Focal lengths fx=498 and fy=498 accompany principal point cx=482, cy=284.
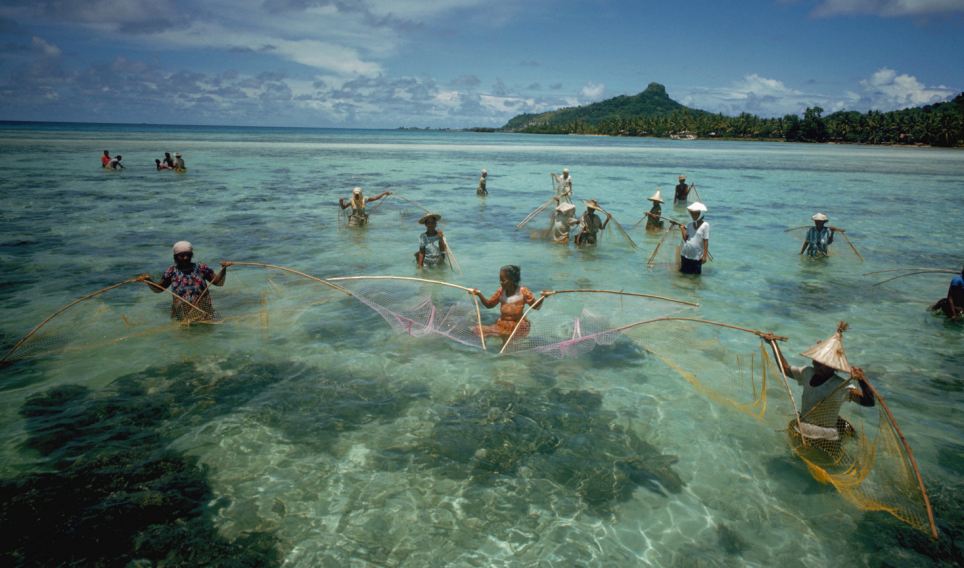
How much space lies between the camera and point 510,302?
25.7 feet

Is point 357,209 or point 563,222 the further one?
point 357,209

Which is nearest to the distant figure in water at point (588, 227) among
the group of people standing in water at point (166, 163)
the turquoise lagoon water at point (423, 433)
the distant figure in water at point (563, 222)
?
the distant figure in water at point (563, 222)

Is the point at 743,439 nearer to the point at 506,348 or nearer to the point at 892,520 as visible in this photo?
the point at 892,520

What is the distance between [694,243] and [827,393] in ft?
22.6

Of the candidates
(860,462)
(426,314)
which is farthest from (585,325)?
(860,462)

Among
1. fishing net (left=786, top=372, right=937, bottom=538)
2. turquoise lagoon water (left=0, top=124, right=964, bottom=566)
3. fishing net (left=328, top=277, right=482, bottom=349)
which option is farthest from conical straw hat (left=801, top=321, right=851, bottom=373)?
fishing net (left=328, top=277, right=482, bottom=349)

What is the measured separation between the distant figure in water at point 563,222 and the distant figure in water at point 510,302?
7.88 meters

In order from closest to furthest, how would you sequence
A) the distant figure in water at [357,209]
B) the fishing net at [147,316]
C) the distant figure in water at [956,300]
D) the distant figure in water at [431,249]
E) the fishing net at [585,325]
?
the fishing net at [585,325] → the fishing net at [147,316] → the distant figure in water at [956,300] → the distant figure in water at [431,249] → the distant figure in water at [357,209]

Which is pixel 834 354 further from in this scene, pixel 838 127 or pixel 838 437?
pixel 838 127

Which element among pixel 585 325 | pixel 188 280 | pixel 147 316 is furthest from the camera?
pixel 147 316

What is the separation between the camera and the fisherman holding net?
4730 mm

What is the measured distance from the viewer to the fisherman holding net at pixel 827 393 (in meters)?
4.73

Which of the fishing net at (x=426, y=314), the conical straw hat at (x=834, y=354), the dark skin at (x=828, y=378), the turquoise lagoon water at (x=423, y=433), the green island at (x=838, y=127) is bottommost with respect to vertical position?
the turquoise lagoon water at (x=423, y=433)

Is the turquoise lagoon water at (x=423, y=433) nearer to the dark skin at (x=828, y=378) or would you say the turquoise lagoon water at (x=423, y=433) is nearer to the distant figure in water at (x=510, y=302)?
the distant figure in water at (x=510, y=302)
